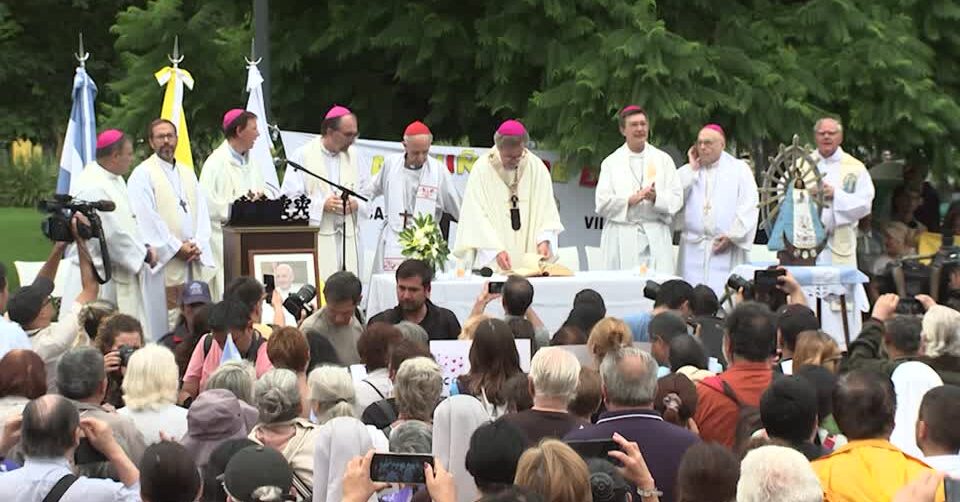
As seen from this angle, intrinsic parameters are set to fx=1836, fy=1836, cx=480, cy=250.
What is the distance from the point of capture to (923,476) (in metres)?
5.45

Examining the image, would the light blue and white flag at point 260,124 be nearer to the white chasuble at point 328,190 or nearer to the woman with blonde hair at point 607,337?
the white chasuble at point 328,190

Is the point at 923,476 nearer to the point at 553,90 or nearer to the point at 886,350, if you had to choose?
the point at 886,350

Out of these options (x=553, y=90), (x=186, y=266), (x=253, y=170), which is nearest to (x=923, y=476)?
(x=186, y=266)

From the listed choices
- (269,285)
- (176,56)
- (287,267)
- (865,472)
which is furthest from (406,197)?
(865,472)

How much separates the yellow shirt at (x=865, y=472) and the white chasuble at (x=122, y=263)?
26.0 feet

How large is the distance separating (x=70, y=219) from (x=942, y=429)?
7530 mm

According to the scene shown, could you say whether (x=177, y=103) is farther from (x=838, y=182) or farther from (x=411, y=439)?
(x=411, y=439)

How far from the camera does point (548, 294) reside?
1352cm

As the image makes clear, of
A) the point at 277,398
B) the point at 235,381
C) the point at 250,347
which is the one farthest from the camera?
the point at 250,347

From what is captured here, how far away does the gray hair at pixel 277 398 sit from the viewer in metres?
7.01

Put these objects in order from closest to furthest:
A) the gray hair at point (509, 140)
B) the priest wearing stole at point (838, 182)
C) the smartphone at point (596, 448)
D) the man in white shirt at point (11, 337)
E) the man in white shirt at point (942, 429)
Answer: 1. the smartphone at point (596, 448)
2. the man in white shirt at point (942, 429)
3. the man in white shirt at point (11, 337)
4. the gray hair at point (509, 140)
5. the priest wearing stole at point (838, 182)

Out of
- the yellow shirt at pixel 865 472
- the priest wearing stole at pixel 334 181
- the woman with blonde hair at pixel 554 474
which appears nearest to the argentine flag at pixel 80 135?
the priest wearing stole at pixel 334 181

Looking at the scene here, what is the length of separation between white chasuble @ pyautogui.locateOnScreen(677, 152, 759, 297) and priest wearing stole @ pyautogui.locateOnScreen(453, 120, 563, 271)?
1500mm

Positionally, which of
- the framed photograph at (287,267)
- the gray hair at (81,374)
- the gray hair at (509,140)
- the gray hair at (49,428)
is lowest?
the gray hair at (49,428)
